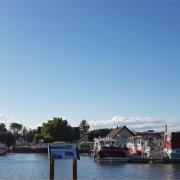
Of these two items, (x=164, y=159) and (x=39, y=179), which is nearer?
(x=39, y=179)

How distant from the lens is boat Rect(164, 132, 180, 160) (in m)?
98.4

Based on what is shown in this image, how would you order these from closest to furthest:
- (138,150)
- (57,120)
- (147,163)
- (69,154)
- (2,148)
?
(69,154) → (147,163) → (138,150) → (2,148) → (57,120)

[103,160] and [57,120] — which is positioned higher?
[57,120]

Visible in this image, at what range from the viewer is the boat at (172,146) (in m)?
98.4

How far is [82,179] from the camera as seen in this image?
52656 millimetres

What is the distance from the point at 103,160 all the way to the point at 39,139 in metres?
84.0

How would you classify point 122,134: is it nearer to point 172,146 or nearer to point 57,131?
point 57,131

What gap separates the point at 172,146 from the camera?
9981 cm

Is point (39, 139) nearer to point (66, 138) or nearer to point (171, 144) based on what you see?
point (66, 138)

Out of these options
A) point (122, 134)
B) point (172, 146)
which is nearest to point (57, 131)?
point (122, 134)

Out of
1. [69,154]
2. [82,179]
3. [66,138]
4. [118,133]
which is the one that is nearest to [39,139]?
[66,138]

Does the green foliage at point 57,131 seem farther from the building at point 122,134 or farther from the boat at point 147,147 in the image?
the boat at point 147,147

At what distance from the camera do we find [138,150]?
11569 cm

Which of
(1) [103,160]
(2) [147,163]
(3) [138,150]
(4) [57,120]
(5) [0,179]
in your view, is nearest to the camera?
(5) [0,179]
